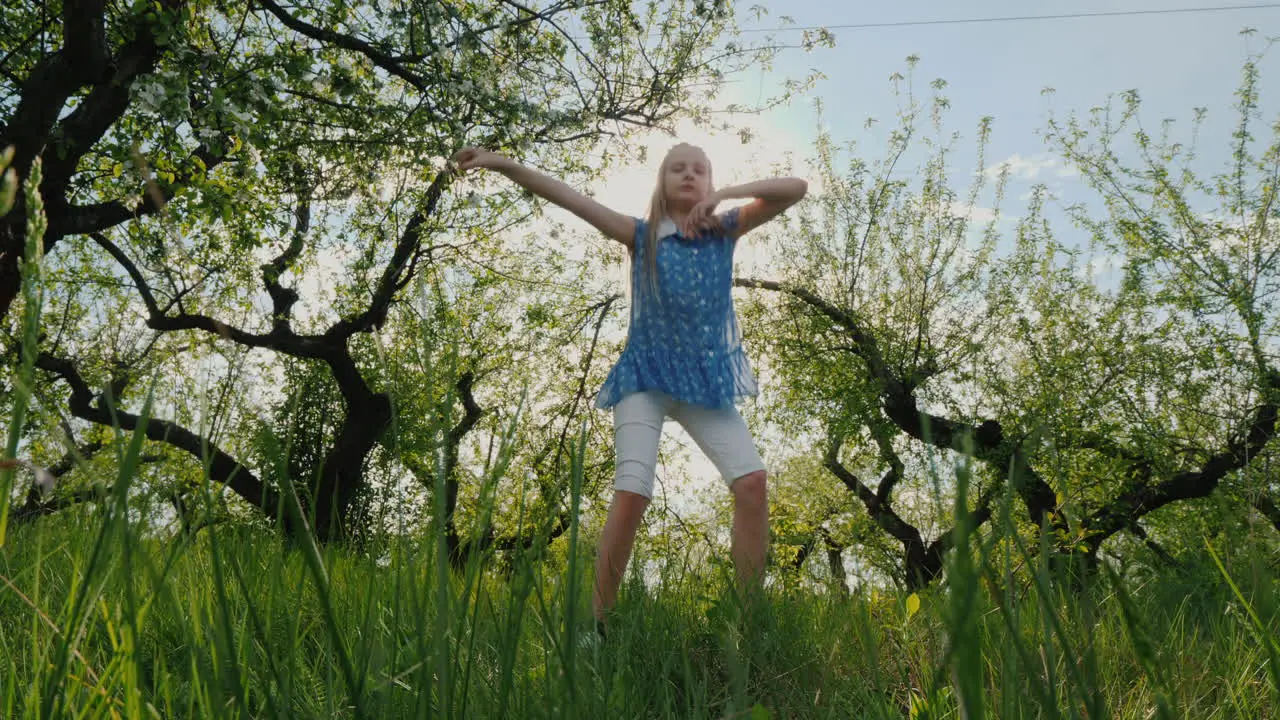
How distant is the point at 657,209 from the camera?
3.52 meters

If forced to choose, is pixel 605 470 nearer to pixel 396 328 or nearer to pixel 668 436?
pixel 668 436

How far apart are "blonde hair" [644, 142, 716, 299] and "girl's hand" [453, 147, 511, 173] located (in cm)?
69

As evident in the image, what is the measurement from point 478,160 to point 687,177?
922 mm

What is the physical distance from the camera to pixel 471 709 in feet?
4.24

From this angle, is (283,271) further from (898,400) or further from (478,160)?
(478,160)

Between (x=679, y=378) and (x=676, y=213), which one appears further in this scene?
(x=676, y=213)

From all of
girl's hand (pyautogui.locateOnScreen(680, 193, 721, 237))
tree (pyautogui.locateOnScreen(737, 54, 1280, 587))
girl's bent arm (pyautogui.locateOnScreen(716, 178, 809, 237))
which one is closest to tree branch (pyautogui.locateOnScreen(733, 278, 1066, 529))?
tree (pyautogui.locateOnScreen(737, 54, 1280, 587))

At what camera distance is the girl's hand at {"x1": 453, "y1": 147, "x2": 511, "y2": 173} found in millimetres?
2982

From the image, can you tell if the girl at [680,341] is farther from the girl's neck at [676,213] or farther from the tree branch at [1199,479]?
the tree branch at [1199,479]

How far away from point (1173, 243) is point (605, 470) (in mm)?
8645

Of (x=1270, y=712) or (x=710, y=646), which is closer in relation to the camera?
(x=1270, y=712)

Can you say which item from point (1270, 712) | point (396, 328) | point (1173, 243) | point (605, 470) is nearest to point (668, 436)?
point (605, 470)

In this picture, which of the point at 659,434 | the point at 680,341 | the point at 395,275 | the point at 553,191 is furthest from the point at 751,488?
the point at 395,275

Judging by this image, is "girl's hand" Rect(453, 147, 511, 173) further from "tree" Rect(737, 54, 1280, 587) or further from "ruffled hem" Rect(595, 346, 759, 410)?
"tree" Rect(737, 54, 1280, 587)
